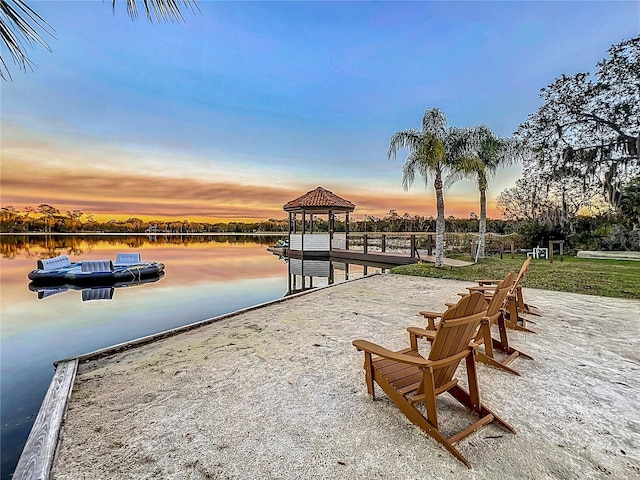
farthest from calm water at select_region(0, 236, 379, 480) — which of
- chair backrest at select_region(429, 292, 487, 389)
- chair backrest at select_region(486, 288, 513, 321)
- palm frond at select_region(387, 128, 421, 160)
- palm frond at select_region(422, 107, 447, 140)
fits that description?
palm frond at select_region(422, 107, 447, 140)

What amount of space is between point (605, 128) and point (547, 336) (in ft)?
48.6

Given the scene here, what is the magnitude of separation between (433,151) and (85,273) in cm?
1316

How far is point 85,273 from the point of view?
11.3 metres

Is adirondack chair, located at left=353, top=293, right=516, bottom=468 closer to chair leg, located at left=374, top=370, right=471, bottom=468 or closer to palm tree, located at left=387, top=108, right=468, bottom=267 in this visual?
chair leg, located at left=374, top=370, right=471, bottom=468

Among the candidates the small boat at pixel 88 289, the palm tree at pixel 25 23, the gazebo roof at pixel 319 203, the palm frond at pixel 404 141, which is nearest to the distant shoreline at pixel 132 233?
the gazebo roof at pixel 319 203

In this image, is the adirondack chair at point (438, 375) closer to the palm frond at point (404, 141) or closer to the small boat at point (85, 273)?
the palm frond at point (404, 141)

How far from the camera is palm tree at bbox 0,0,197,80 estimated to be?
1.32 meters

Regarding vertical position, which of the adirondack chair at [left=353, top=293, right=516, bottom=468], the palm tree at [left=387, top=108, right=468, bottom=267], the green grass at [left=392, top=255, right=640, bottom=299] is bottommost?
the green grass at [left=392, top=255, right=640, bottom=299]

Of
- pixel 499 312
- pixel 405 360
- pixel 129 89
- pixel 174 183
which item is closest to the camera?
pixel 405 360

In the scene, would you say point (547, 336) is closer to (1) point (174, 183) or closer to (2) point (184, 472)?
(2) point (184, 472)

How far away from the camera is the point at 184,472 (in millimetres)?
1546

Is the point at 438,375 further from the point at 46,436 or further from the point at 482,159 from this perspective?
the point at 482,159

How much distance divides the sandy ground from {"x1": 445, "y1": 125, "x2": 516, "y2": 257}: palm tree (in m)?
7.61

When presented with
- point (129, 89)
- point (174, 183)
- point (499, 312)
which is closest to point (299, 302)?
point (499, 312)
